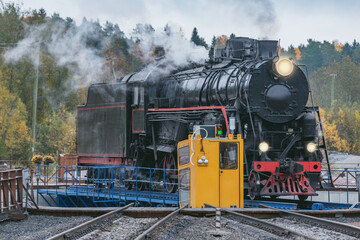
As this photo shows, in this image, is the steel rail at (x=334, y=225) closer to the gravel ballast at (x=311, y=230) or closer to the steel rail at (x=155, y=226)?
the gravel ballast at (x=311, y=230)

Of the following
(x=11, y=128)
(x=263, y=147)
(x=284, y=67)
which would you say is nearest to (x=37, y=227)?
(x=263, y=147)

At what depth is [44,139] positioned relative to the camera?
41156 mm

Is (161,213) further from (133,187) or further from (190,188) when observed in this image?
(133,187)

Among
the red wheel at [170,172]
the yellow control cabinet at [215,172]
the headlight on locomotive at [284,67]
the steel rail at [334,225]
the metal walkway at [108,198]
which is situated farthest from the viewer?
the red wheel at [170,172]

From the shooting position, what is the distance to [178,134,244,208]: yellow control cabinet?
37.3ft

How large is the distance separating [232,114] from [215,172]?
2.39 meters

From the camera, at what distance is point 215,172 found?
11.5 meters

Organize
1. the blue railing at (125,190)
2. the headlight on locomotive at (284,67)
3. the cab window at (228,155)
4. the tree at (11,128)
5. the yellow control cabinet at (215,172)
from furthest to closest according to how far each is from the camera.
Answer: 1. the tree at (11,128)
2. the blue railing at (125,190)
3. the headlight on locomotive at (284,67)
4. the cab window at (228,155)
5. the yellow control cabinet at (215,172)

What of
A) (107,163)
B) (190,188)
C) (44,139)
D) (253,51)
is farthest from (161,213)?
(44,139)

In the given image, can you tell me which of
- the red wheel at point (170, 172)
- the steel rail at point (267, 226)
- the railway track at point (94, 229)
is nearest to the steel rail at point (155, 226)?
the railway track at point (94, 229)

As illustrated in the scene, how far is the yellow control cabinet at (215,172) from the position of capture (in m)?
11.4

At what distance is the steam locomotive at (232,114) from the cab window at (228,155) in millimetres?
1217

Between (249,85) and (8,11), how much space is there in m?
31.1

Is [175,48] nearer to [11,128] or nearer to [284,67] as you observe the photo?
[284,67]
